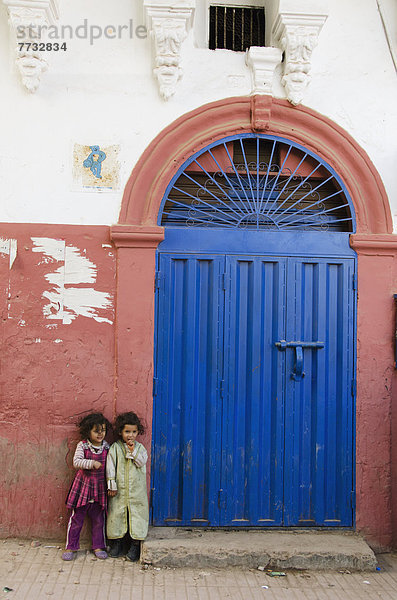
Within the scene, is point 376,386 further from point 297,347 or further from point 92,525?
point 92,525

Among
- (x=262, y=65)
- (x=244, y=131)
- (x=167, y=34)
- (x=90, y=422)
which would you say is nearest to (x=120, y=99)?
(x=167, y=34)

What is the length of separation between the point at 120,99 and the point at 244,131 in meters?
1.01

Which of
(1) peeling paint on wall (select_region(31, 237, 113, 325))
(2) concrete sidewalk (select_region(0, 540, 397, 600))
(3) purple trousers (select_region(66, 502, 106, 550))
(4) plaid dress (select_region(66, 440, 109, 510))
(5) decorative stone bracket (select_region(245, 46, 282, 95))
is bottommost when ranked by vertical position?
(2) concrete sidewalk (select_region(0, 540, 397, 600))

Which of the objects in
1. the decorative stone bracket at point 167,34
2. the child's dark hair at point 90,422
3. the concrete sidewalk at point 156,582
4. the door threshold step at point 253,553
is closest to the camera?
the concrete sidewalk at point 156,582

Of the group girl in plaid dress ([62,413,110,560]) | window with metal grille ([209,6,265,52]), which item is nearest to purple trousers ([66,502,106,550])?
girl in plaid dress ([62,413,110,560])

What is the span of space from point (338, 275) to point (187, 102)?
182cm

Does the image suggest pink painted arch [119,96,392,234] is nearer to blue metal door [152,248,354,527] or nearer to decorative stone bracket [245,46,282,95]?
decorative stone bracket [245,46,282,95]

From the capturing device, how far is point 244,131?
15.2 feet

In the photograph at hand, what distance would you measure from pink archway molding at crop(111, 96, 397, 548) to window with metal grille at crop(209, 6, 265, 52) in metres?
0.67

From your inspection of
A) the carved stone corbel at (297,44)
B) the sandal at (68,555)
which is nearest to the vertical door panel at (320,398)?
the carved stone corbel at (297,44)

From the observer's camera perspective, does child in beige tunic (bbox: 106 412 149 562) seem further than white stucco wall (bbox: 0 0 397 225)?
No

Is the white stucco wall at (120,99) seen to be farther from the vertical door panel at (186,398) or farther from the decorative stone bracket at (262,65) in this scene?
the vertical door panel at (186,398)

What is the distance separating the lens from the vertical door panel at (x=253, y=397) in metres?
4.55

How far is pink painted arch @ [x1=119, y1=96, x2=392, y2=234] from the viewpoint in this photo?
4.51m
